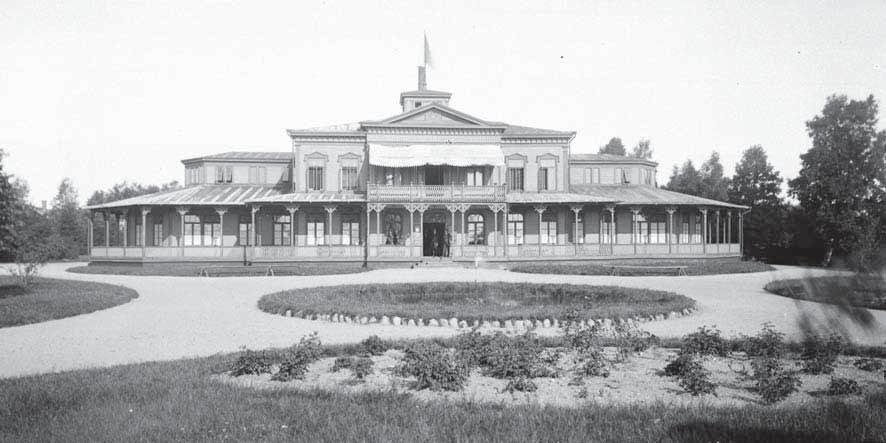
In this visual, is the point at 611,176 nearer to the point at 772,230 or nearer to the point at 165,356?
the point at 772,230

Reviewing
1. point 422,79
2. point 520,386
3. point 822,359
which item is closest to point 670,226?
point 422,79

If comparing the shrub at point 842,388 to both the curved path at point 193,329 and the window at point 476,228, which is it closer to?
the curved path at point 193,329

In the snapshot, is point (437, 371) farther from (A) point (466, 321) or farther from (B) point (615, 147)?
(B) point (615, 147)

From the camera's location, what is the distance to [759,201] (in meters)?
44.9

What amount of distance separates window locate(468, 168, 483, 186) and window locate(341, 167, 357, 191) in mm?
7666

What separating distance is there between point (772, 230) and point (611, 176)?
1317 cm

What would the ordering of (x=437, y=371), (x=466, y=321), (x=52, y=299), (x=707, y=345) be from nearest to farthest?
(x=437, y=371)
(x=707, y=345)
(x=466, y=321)
(x=52, y=299)

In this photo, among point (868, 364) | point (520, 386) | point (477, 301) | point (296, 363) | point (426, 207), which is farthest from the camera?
point (426, 207)

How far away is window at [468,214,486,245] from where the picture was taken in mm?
35625

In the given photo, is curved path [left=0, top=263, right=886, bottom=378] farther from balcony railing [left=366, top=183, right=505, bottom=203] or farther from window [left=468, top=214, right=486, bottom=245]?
window [left=468, top=214, right=486, bottom=245]

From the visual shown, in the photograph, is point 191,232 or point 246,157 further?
point 246,157

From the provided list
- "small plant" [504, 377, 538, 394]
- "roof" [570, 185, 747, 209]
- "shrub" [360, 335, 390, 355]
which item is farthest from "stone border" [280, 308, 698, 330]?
"roof" [570, 185, 747, 209]

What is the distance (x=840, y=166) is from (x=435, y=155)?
27.1m

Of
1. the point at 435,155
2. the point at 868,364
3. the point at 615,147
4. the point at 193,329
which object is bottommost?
the point at 193,329
